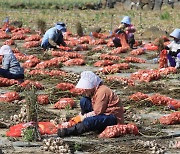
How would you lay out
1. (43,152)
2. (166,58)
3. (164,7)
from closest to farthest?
(43,152) → (166,58) → (164,7)

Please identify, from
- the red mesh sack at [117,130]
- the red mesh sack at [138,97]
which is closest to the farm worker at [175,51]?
the red mesh sack at [138,97]

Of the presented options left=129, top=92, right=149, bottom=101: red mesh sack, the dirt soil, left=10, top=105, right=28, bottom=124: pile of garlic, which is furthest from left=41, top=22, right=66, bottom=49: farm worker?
left=10, top=105, right=28, bottom=124: pile of garlic

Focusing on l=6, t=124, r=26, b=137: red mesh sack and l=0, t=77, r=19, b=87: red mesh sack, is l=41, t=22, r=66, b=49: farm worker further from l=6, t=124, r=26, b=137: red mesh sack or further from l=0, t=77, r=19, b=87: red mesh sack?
l=6, t=124, r=26, b=137: red mesh sack

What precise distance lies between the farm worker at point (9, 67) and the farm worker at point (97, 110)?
186 inches

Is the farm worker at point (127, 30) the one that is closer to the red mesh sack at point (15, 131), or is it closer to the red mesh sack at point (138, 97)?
the red mesh sack at point (138, 97)

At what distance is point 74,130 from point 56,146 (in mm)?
950

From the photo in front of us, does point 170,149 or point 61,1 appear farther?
point 61,1

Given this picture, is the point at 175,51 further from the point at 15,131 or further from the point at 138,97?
the point at 15,131

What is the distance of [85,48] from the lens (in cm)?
2097

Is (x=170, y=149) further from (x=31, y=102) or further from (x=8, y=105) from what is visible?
(x=8, y=105)

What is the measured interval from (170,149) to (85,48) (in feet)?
42.9

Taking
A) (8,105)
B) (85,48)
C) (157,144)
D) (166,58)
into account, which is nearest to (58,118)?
(8,105)

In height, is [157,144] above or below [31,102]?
below

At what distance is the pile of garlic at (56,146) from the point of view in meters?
7.82
